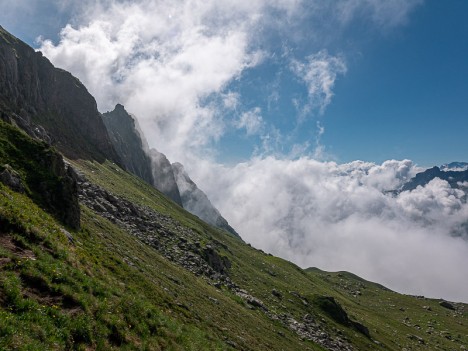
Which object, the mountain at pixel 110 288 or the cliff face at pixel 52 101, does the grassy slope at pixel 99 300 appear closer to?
the mountain at pixel 110 288

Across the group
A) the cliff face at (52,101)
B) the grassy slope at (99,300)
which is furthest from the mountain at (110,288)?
the cliff face at (52,101)

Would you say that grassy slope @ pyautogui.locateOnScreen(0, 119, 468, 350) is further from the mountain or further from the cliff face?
the cliff face

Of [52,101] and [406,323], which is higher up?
→ [52,101]

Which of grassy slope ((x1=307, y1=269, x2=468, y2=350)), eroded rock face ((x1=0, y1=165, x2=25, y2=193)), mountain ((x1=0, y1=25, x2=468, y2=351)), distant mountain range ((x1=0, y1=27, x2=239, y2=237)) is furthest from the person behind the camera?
distant mountain range ((x1=0, y1=27, x2=239, y2=237))

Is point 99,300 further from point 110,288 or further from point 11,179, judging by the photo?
point 11,179

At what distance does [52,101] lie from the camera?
159875 millimetres

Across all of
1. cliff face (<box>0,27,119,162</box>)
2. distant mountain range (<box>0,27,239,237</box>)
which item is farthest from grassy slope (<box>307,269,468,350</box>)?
cliff face (<box>0,27,119,162</box>)

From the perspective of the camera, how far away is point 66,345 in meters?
15.9

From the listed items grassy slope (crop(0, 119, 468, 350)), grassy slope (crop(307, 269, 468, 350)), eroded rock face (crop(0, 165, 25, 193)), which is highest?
grassy slope (crop(307, 269, 468, 350))

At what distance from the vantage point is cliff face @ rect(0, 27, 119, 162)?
123031 mm

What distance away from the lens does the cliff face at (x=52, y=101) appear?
123 metres

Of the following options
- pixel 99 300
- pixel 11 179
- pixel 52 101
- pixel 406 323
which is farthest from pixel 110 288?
pixel 52 101

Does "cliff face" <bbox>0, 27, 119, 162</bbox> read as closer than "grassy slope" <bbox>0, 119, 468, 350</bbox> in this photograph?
No

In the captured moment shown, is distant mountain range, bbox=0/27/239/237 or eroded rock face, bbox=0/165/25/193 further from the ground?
Answer: distant mountain range, bbox=0/27/239/237
